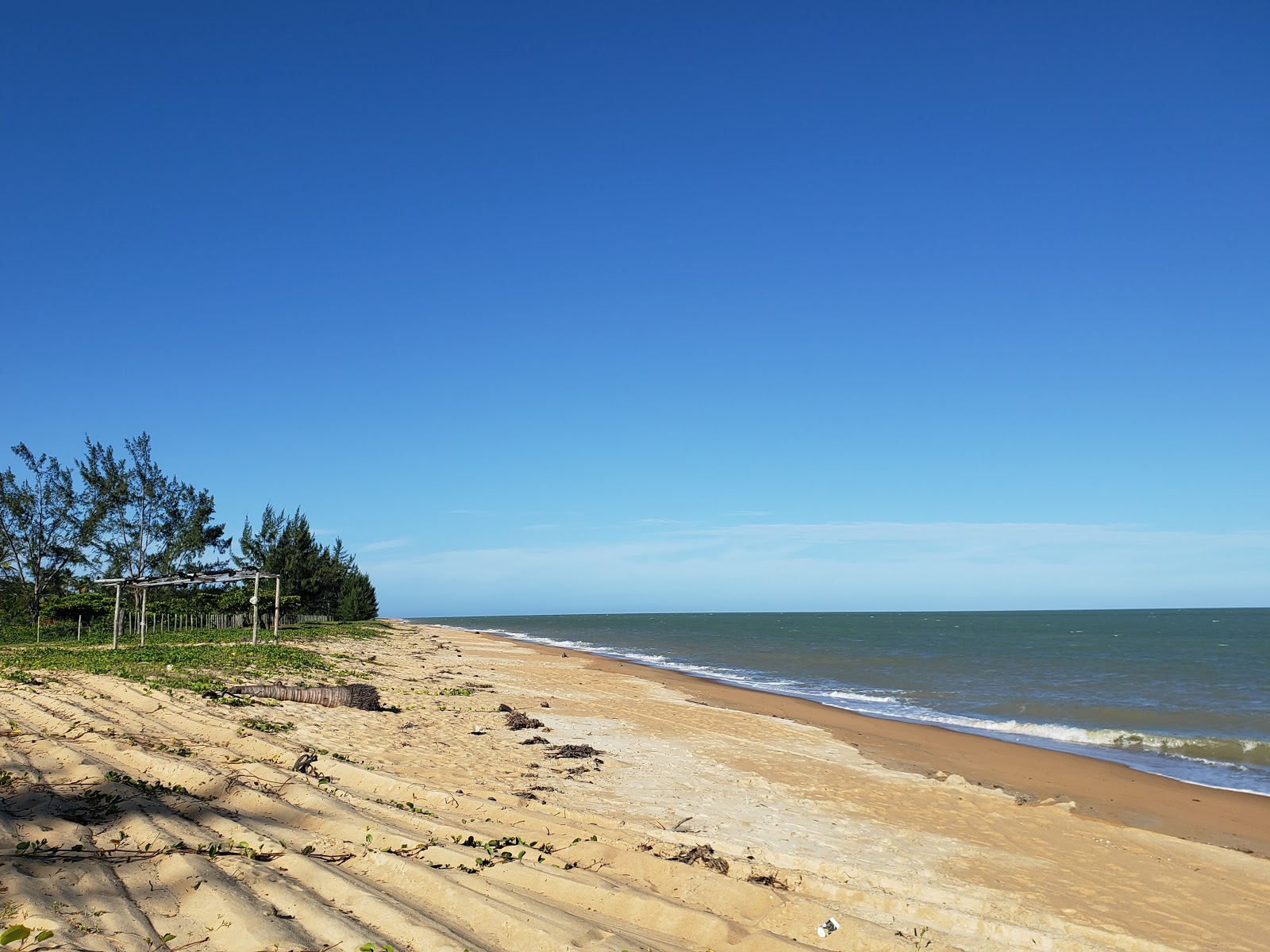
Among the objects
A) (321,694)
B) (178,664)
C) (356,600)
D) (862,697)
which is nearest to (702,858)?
(321,694)

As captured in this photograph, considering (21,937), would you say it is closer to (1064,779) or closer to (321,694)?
(321,694)

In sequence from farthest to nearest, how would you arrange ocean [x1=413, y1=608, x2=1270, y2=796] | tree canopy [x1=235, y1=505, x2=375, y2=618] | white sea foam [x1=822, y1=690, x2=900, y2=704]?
tree canopy [x1=235, y1=505, x2=375, y2=618], white sea foam [x1=822, y1=690, x2=900, y2=704], ocean [x1=413, y1=608, x2=1270, y2=796]

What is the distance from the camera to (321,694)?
1339cm

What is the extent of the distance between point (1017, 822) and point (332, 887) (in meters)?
8.80

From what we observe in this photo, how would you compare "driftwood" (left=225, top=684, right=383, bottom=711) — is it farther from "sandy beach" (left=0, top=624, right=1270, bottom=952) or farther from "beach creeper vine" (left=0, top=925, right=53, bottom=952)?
"beach creeper vine" (left=0, top=925, right=53, bottom=952)

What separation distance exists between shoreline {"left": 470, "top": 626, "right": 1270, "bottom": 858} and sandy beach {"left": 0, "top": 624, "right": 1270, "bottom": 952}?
10cm

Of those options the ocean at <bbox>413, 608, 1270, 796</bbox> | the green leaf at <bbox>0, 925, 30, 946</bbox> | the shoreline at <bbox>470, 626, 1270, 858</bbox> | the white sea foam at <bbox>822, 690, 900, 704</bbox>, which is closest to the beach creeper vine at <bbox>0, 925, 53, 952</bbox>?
the green leaf at <bbox>0, 925, 30, 946</bbox>

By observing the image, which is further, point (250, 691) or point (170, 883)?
point (250, 691)

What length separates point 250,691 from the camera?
12969 millimetres

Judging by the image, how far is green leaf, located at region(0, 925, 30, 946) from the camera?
3559 mm

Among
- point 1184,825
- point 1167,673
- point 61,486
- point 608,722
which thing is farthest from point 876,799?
point 61,486

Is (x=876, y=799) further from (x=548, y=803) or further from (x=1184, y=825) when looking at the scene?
(x=548, y=803)

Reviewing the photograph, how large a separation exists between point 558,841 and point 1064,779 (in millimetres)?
10914

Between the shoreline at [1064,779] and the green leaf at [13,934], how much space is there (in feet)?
38.6
